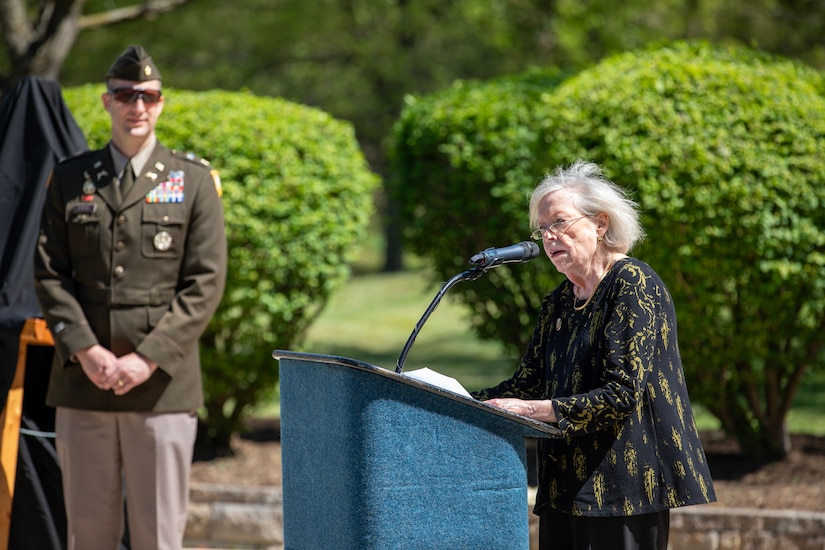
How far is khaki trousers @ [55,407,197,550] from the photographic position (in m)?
4.27

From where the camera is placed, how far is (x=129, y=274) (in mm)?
4340

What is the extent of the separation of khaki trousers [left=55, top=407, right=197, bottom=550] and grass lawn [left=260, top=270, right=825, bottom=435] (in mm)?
3205

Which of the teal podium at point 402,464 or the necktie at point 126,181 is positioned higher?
the necktie at point 126,181

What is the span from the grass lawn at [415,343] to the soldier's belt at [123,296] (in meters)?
3.15

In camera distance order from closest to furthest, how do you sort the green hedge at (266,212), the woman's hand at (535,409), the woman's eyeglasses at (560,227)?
the woman's hand at (535,409) → the woman's eyeglasses at (560,227) → the green hedge at (266,212)

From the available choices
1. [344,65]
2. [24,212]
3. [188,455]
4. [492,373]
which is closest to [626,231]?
[188,455]

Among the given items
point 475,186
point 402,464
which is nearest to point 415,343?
point 475,186

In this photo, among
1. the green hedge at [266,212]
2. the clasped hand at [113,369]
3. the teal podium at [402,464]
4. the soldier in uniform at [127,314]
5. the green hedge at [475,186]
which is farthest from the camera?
the green hedge at [475,186]

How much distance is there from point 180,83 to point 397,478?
723 inches

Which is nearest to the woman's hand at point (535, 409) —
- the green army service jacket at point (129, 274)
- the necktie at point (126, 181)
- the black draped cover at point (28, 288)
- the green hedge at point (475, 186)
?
the green army service jacket at point (129, 274)

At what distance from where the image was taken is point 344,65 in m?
23.7

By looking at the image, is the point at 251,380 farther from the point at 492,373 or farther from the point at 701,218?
the point at 492,373

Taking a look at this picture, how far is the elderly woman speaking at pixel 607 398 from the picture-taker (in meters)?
2.94

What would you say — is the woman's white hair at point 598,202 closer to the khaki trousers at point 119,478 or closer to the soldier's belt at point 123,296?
the soldier's belt at point 123,296
